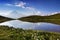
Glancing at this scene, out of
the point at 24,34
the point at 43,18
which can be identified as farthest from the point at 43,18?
the point at 24,34

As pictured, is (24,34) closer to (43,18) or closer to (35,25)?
(35,25)

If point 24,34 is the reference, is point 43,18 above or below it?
above

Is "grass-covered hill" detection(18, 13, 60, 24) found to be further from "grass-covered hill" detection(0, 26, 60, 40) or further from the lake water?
"grass-covered hill" detection(0, 26, 60, 40)

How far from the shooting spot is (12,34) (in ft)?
11.1

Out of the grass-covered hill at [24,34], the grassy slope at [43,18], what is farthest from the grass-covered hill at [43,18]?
the grass-covered hill at [24,34]

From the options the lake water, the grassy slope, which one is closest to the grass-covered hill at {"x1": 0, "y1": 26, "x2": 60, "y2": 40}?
the lake water

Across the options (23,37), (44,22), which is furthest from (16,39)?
(44,22)

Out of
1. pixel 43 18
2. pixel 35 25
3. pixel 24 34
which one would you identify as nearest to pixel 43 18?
pixel 43 18

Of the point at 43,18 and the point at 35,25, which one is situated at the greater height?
the point at 43,18

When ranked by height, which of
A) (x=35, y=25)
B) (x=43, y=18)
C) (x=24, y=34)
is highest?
(x=43, y=18)

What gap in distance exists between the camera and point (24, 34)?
3.40m

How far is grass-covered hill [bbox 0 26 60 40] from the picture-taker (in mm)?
3340

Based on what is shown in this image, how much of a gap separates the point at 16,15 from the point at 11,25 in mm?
260

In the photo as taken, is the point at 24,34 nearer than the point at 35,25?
Yes
